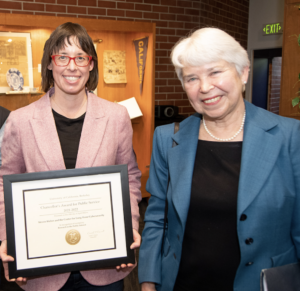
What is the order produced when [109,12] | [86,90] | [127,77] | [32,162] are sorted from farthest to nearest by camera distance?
[109,12] < [127,77] < [86,90] < [32,162]

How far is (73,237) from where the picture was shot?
140 centimetres

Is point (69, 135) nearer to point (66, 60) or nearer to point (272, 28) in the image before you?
point (66, 60)

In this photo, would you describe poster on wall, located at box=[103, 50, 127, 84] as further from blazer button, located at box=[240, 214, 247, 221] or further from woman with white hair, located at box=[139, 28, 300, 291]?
blazer button, located at box=[240, 214, 247, 221]

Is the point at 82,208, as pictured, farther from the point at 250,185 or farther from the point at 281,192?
the point at 281,192

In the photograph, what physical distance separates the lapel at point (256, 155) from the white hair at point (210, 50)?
0.78 feet

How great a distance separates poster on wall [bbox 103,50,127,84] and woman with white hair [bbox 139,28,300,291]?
3103 mm

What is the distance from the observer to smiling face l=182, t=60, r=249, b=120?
1291 millimetres

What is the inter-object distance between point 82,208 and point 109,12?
4.18m

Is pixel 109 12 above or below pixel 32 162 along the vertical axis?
above

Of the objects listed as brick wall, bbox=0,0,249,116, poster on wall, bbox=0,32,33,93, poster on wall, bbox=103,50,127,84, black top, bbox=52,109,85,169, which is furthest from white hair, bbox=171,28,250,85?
brick wall, bbox=0,0,249,116

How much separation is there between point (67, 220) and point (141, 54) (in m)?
3.29

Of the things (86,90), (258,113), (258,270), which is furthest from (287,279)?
(86,90)

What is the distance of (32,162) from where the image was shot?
1.53 metres

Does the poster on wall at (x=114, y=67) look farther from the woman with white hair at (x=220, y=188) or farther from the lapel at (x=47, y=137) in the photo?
the woman with white hair at (x=220, y=188)
